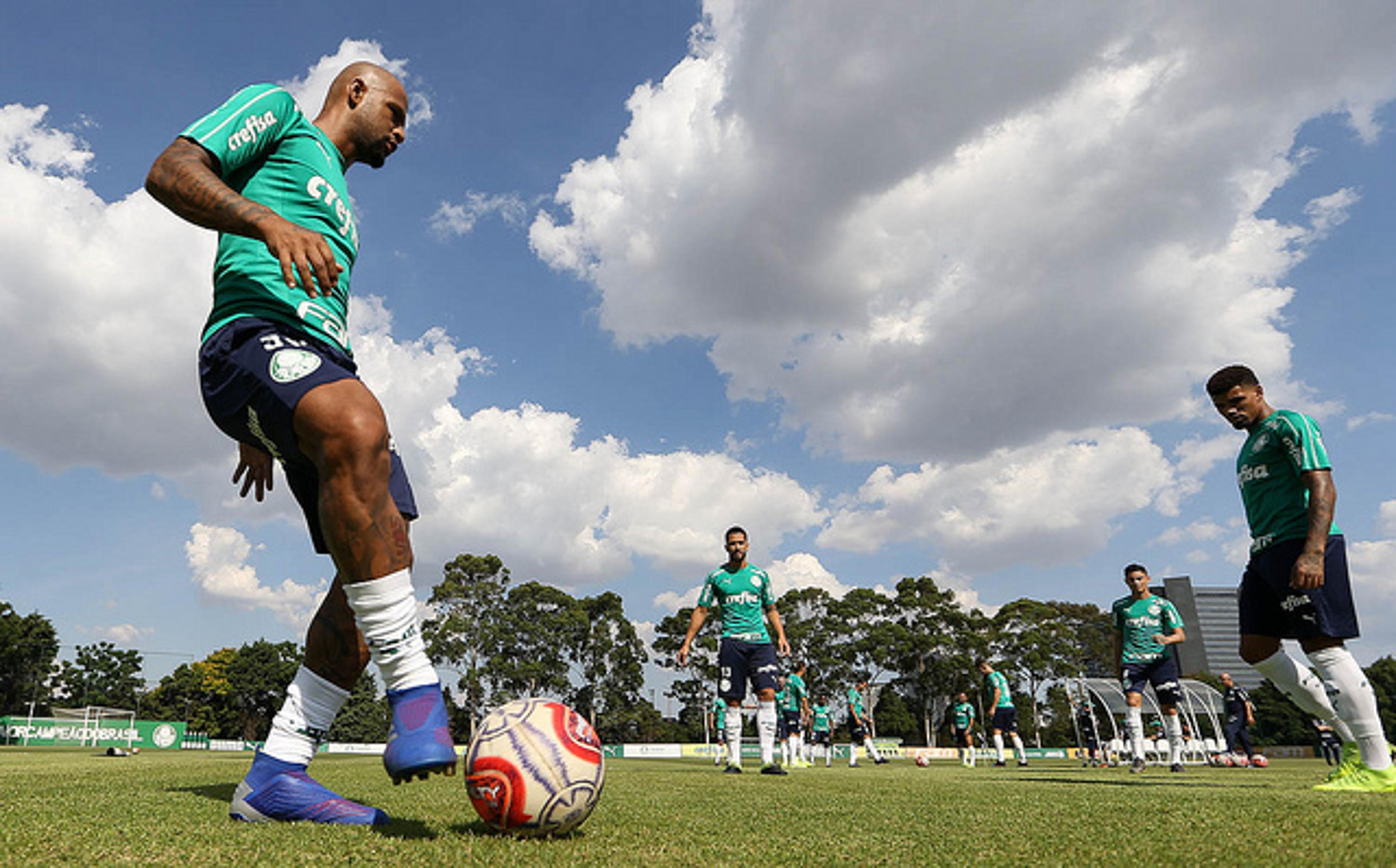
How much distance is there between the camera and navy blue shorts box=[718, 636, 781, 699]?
31.4ft

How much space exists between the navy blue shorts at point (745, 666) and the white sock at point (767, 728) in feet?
0.75

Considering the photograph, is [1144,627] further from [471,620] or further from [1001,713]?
[471,620]

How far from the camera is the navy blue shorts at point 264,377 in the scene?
7.84 ft

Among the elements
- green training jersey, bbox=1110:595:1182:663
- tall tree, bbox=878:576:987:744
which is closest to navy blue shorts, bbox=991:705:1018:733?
green training jersey, bbox=1110:595:1182:663

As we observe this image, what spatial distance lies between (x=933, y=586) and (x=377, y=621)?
56572mm

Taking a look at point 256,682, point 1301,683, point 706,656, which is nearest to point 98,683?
point 256,682

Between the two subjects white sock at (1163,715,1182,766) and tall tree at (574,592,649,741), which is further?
tall tree at (574,592,649,741)

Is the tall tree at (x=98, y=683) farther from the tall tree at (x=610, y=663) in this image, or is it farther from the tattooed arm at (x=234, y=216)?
the tattooed arm at (x=234, y=216)

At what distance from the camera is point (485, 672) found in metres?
51.5

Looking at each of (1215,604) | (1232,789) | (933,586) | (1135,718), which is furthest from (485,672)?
(1215,604)

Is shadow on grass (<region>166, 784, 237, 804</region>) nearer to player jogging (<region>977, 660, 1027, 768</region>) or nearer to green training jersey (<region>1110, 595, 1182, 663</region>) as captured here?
green training jersey (<region>1110, 595, 1182, 663</region>)

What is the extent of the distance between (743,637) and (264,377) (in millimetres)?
7943

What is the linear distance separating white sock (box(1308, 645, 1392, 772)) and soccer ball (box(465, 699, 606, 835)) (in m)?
4.66

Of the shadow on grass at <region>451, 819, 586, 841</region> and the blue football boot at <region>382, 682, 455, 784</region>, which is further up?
the blue football boot at <region>382, 682, 455, 784</region>
